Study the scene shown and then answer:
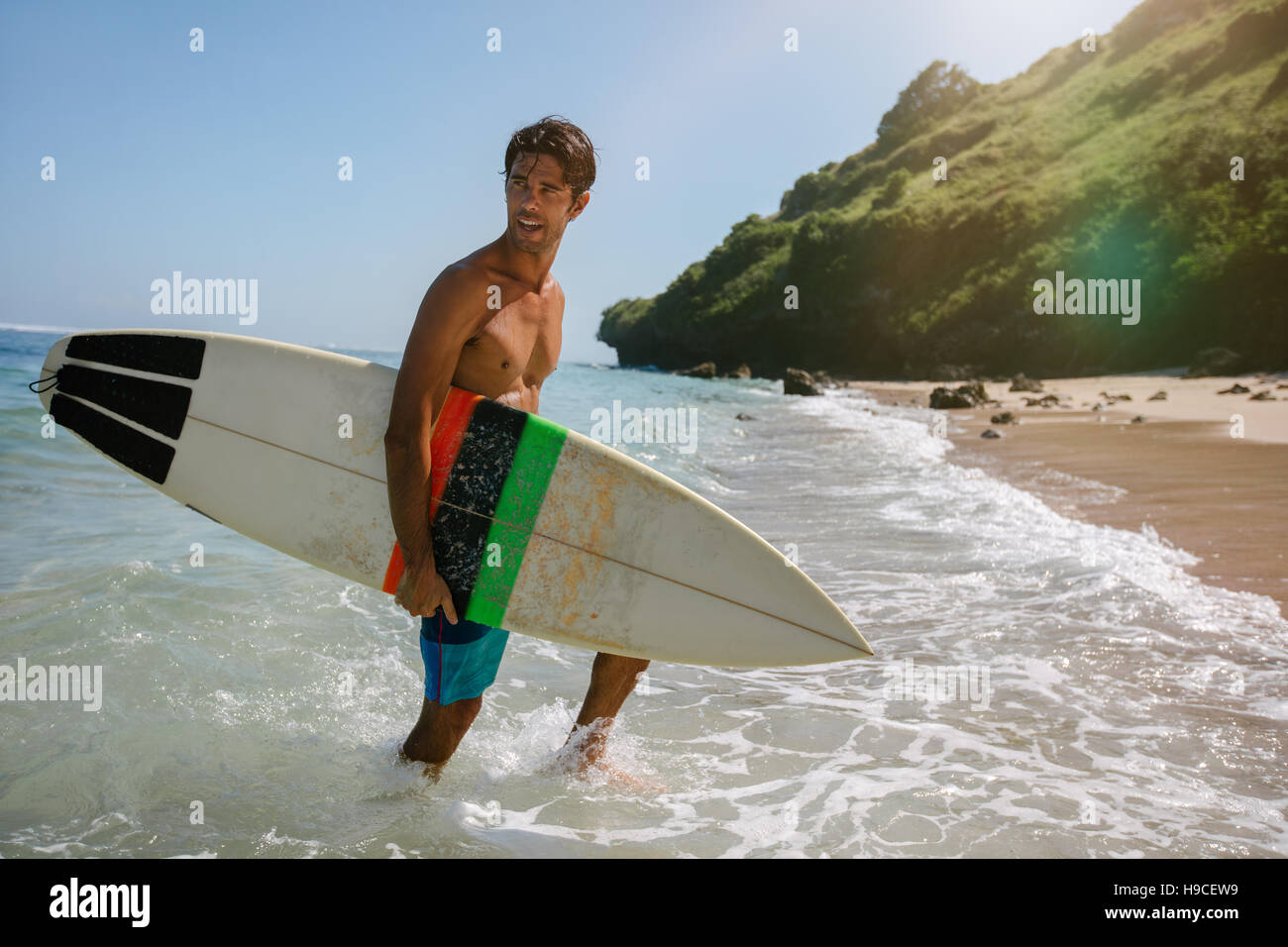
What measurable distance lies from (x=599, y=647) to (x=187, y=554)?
388 cm

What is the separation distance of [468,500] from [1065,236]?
124ft

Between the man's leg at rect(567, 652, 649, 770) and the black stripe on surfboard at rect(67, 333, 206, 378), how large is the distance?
1756 mm

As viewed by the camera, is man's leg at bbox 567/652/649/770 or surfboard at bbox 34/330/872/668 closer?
surfboard at bbox 34/330/872/668

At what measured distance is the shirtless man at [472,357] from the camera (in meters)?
2.09

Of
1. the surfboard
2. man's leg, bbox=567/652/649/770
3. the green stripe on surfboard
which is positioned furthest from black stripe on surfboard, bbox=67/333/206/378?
man's leg, bbox=567/652/649/770

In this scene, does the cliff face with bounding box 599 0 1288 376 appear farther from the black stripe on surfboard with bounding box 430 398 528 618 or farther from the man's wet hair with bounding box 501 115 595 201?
the black stripe on surfboard with bounding box 430 398 528 618

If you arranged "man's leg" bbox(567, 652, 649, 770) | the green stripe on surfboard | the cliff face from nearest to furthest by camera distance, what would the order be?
the green stripe on surfboard, "man's leg" bbox(567, 652, 649, 770), the cliff face

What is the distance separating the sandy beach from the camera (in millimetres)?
5008

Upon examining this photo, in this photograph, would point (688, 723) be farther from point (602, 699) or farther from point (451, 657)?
point (451, 657)

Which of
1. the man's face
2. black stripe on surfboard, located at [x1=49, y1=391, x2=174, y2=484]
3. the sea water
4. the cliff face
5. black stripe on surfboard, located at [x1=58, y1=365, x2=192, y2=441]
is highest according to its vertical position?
the cliff face

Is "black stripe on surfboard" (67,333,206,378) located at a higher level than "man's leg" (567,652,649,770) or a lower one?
higher

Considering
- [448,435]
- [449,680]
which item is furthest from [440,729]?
[448,435]


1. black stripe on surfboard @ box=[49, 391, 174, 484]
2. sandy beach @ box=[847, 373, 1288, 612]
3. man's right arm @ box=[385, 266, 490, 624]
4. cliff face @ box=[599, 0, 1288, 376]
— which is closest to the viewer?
man's right arm @ box=[385, 266, 490, 624]

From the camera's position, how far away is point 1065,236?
111 feet
